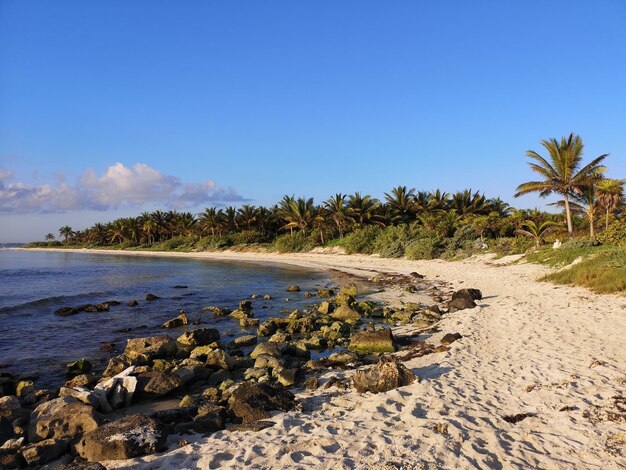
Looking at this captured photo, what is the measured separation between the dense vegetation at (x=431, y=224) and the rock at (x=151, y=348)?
14893mm

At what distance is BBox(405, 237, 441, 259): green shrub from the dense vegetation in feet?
0.29

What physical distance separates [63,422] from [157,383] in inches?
74.4

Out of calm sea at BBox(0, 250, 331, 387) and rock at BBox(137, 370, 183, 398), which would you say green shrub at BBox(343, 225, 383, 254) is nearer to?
calm sea at BBox(0, 250, 331, 387)

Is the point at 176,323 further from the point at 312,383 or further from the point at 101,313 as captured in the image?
the point at 312,383

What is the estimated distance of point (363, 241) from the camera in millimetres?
45125

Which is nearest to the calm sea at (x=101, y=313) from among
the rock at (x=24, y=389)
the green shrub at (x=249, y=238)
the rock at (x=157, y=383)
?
the rock at (x=24, y=389)

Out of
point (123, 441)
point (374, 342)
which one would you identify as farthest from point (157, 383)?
point (374, 342)

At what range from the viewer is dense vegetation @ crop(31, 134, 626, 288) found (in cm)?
2975

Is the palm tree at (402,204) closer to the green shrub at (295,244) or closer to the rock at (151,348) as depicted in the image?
the green shrub at (295,244)

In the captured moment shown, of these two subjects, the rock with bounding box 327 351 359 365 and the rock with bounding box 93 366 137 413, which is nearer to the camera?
the rock with bounding box 93 366 137 413

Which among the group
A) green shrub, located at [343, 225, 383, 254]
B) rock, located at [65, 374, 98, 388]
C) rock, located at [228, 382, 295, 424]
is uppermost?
green shrub, located at [343, 225, 383, 254]

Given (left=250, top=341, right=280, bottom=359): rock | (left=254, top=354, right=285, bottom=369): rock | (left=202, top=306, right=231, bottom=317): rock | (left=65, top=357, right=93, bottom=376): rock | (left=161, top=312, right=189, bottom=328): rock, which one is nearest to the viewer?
(left=254, top=354, right=285, bottom=369): rock

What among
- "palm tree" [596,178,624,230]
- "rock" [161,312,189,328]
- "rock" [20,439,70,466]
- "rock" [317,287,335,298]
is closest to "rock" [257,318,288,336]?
"rock" [161,312,189,328]

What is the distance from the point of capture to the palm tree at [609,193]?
27786 millimetres
